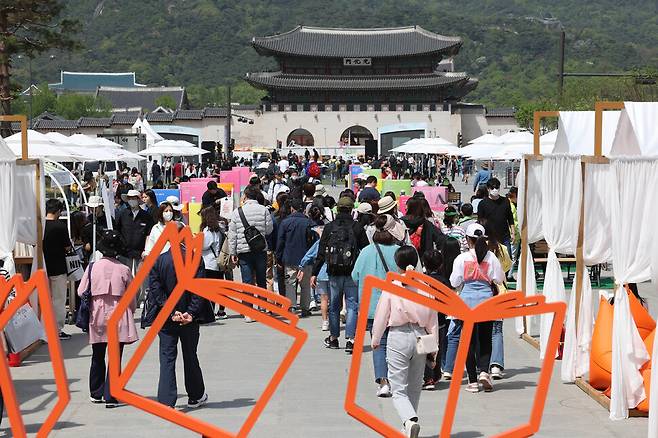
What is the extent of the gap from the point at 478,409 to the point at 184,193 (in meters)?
14.0

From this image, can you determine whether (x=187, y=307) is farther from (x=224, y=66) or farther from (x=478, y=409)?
(x=224, y=66)

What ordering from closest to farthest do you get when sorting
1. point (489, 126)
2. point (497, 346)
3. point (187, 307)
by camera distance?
point (187, 307)
point (497, 346)
point (489, 126)

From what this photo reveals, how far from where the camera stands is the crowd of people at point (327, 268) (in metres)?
7.60

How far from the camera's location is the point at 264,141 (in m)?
70.4

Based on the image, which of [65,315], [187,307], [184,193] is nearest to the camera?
[187,307]

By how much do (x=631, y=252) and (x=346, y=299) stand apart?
10.8 feet

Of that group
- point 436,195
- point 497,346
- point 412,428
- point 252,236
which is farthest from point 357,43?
point 412,428

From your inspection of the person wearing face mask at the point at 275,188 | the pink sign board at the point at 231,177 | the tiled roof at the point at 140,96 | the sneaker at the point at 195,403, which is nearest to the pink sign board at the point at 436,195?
the person wearing face mask at the point at 275,188

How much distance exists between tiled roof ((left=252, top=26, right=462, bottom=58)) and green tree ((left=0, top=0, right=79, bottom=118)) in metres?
41.8

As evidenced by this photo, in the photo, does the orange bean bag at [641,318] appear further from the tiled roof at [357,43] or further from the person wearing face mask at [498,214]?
the tiled roof at [357,43]

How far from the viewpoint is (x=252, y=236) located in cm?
1237

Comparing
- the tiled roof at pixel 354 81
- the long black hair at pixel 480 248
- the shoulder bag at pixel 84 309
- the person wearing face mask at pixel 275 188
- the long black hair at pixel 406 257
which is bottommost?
the person wearing face mask at pixel 275 188

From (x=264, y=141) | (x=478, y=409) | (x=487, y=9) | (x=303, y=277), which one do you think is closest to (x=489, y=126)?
(x=264, y=141)

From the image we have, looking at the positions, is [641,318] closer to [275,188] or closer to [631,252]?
[631,252]
